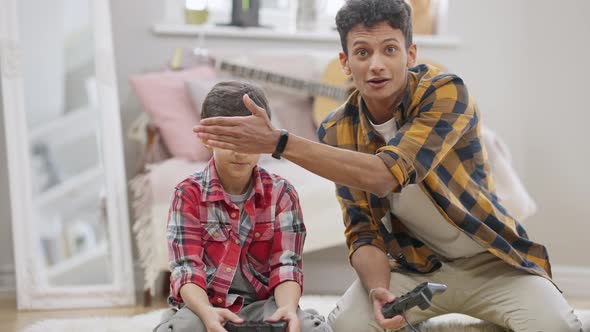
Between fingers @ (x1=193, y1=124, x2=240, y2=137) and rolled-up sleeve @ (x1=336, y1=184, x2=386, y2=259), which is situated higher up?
fingers @ (x1=193, y1=124, x2=240, y2=137)

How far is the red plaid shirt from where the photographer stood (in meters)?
1.53

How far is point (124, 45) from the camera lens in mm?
3049

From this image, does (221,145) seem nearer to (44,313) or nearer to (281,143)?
(281,143)

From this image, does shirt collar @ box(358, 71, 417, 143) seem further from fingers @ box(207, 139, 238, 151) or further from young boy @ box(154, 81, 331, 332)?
fingers @ box(207, 139, 238, 151)

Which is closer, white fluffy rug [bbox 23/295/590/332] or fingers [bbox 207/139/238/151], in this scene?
fingers [bbox 207/139/238/151]

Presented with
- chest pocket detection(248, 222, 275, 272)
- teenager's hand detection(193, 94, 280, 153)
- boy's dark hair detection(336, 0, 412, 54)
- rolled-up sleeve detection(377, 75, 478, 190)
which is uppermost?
boy's dark hair detection(336, 0, 412, 54)

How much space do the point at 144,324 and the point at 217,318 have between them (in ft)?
2.53

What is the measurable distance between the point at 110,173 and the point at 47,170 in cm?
21

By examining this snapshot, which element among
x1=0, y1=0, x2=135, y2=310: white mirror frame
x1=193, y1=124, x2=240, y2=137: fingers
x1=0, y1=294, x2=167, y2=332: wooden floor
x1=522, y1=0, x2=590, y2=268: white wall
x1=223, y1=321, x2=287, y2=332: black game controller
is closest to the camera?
x1=193, y1=124, x2=240, y2=137: fingers

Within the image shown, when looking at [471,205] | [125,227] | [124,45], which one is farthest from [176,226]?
[124,45]

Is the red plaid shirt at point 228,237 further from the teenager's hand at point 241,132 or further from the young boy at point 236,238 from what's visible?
the teenager's hand at point 241,132

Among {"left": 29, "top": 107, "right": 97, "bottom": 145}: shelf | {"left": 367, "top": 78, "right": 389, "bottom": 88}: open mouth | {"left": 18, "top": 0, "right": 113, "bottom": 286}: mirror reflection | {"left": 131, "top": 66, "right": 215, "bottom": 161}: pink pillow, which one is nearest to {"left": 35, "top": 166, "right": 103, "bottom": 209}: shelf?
{"left": 18, "top": 0, "right": 113, "bottom": 286}: mirror reflection

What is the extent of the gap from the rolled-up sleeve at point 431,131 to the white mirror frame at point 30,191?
1391 millimetres

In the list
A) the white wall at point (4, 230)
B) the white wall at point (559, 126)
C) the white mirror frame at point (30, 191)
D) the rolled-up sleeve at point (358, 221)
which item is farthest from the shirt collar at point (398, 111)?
the white wall at point (4, 230)
